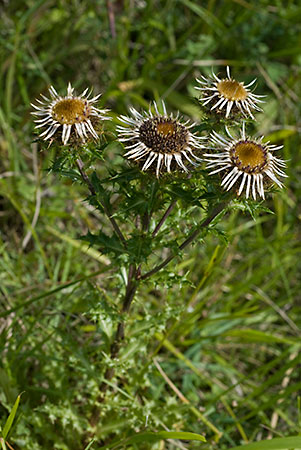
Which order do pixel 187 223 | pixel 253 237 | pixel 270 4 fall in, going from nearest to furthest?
pixel 187 223
pixel 253 237
pixel 270 4

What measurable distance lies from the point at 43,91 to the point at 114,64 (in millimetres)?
634

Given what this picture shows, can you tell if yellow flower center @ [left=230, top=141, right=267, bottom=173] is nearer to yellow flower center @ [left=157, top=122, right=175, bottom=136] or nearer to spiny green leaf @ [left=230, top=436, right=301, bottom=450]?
yellow flower center @ [left=157, top=122, right=175, bottom=136]

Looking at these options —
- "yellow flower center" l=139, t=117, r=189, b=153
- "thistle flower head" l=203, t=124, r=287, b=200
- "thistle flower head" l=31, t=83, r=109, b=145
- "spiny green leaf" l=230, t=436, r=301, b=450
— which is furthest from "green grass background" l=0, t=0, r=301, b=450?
"spiny green leaf" l=230, t=436, r=301, b=450

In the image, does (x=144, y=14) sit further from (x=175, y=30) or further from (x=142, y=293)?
(x=142, y=293)

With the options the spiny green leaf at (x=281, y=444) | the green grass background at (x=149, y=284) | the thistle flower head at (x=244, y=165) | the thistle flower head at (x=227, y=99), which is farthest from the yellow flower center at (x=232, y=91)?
the spiny green leaf at (x=281, y=444)

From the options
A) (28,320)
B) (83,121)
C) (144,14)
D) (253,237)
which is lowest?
(28,320)

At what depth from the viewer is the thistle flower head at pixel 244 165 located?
4.70 ft

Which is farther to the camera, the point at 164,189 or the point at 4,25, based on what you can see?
the point at 4,25

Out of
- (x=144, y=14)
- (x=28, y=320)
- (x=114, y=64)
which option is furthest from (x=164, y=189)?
(x=144, y=14)

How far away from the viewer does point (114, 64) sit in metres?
3.57

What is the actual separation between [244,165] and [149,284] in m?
1.04

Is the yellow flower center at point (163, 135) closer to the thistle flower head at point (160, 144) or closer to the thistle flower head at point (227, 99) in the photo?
the thistle flower head at point (160, 144)

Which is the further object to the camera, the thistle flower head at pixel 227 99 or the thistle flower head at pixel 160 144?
the thistle flower head at pixel 227 99

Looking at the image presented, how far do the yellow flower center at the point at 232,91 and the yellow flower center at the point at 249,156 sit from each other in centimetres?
22
